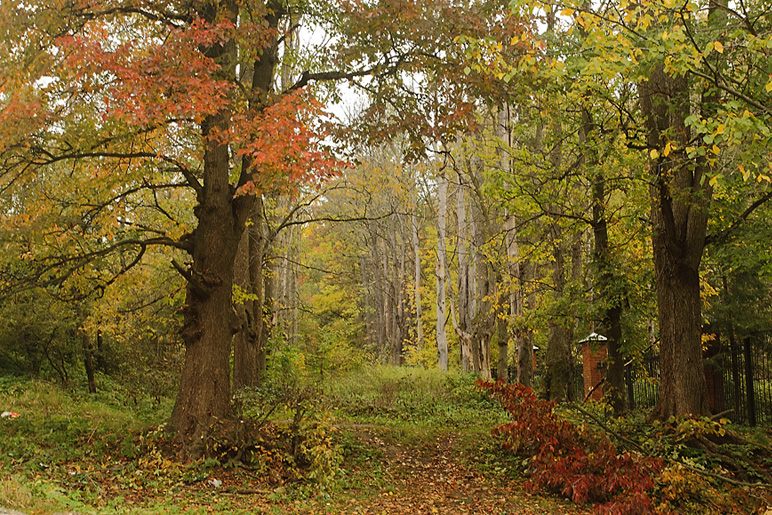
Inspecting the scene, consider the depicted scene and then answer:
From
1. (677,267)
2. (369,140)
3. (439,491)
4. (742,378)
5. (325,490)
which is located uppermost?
(369,140)

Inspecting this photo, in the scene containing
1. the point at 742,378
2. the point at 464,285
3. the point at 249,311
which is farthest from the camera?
the point at 464,285

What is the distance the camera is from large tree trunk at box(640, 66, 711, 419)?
8.55 meters

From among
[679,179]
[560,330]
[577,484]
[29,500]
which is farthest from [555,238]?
[29,500]

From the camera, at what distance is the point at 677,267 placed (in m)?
8.75

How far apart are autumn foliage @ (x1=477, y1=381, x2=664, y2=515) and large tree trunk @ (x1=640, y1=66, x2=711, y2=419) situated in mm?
1588

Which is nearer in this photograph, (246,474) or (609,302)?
(246,474)

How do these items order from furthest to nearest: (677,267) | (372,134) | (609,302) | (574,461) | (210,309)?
(609,302)
(372,134)
(677,267)
(210,309)
(574,461)

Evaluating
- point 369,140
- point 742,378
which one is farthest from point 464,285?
point 369,140

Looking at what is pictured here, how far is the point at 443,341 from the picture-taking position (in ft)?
62.8

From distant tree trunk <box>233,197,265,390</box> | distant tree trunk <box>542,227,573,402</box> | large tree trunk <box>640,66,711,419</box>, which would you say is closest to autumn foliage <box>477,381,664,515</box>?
large tree trunk <box>640,66,711,419</box>

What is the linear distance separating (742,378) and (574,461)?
735 cm

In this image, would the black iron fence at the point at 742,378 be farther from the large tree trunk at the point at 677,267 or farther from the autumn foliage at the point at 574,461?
the autumn foliage at the point at 574,461

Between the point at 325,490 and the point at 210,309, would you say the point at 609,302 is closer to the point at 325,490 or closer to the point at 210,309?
the point at 325,490

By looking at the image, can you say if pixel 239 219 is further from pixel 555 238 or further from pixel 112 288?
pixel 555 238
